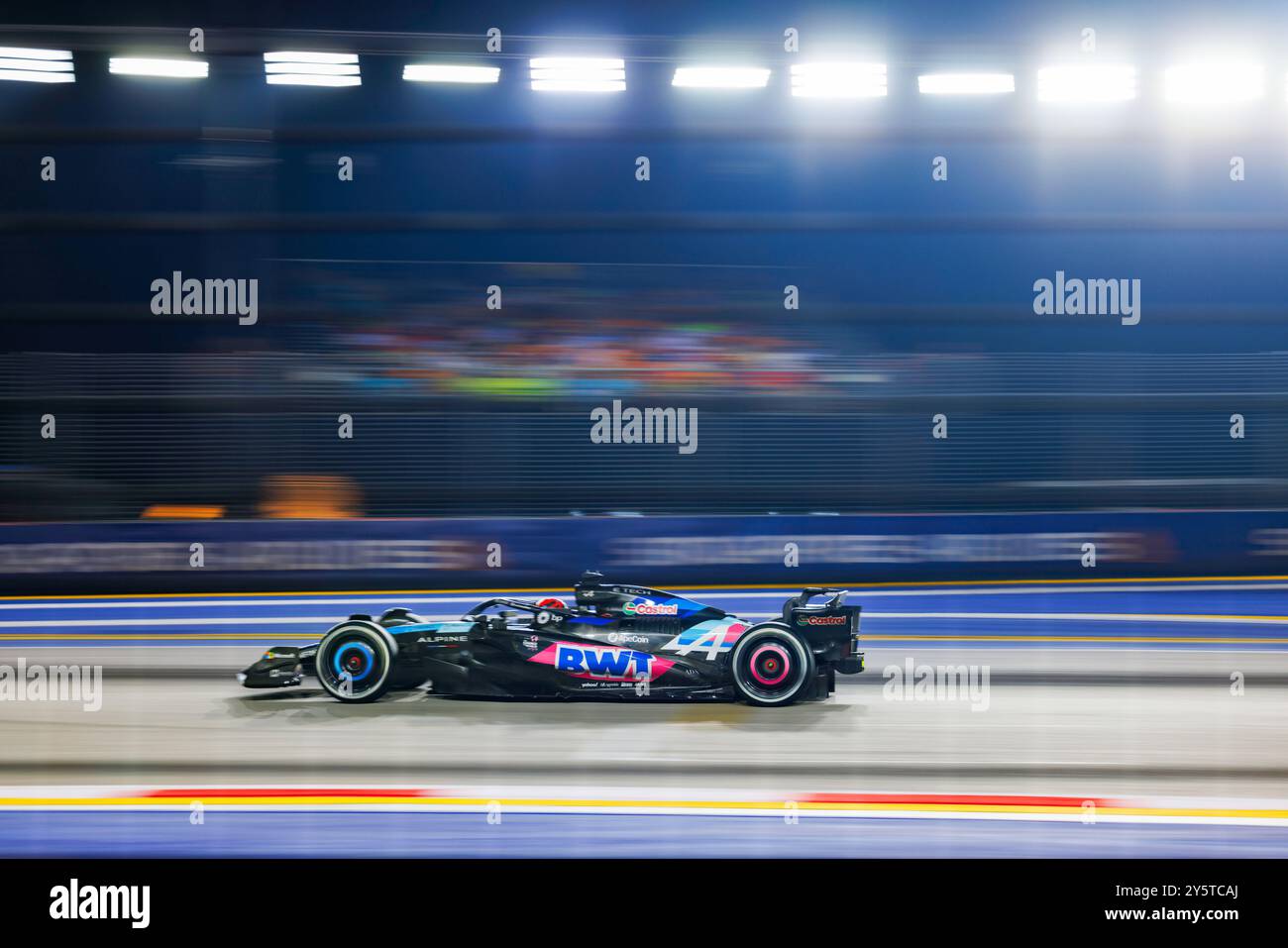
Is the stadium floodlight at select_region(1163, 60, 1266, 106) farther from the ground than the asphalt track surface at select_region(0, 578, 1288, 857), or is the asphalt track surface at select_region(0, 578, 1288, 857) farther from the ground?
the stadium floodlight at select_region(1163, 60, 1266, 106)

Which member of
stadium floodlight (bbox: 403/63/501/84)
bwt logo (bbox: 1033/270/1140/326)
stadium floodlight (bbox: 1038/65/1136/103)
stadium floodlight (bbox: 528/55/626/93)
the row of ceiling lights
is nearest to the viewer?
stadium floodlight (bbox: 528/55/626/93)

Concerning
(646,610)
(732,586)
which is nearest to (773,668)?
(646,610)

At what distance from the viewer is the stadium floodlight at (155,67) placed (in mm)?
10293

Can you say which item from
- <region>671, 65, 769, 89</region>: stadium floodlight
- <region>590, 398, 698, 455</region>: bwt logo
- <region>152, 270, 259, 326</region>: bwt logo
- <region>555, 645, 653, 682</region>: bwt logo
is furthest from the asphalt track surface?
<region>671, 65, 769, 89</region>: stadium floodlight

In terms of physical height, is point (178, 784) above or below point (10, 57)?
below

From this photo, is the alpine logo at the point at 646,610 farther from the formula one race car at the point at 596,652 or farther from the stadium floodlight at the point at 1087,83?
the stadium floodlight at the point at 1087,83

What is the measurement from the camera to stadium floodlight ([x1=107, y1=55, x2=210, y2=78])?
33.8 ft

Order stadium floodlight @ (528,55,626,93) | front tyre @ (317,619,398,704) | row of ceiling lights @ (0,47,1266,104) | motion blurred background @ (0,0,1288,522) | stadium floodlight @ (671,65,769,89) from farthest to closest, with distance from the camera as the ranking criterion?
stadium floodlight @ (671,65,769,89)
motion blurred background @ (0,0,1288,522)
row of ceiling lights @ (0,47,1266,104)
stadium floodlight @ (528,55,626,93)
front tyre @ (317,619,398,704)

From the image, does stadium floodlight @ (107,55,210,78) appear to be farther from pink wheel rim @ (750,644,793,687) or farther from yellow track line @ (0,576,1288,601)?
pink wheel rim @ (750,644,793,687)

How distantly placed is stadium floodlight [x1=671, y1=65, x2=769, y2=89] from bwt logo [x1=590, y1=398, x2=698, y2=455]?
3501mm

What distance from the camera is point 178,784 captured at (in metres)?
4.15

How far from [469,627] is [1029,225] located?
9.91 m

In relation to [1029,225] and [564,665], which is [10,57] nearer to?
[564,665]

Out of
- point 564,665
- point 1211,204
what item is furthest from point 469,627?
point 1211,204
